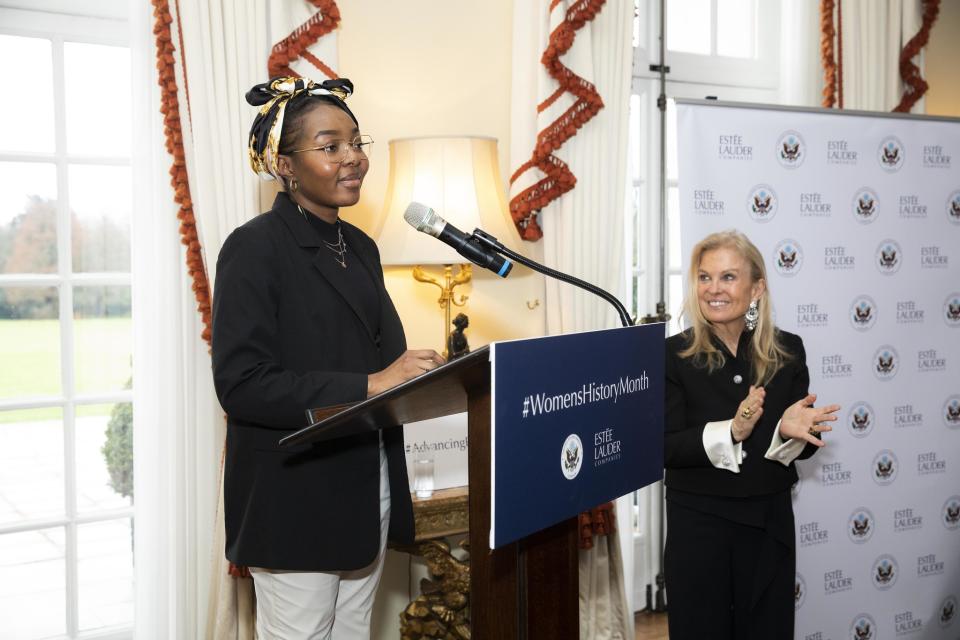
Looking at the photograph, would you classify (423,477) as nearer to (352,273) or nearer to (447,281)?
(447,281)

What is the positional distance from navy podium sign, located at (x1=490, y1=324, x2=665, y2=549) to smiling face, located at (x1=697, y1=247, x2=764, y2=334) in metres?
0.66

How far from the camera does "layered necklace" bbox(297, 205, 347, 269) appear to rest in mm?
1680

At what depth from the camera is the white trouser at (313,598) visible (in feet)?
5.25

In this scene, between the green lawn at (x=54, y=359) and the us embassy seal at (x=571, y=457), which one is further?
the green lawn at (x=54, y=359)

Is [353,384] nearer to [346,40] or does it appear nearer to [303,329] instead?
[303,329]

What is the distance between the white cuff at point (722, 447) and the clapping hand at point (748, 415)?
2 cm

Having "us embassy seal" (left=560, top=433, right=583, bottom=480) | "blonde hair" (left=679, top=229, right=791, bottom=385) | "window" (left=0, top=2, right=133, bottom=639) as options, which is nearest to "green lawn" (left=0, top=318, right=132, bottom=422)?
"window" (left=0, top=2, right=133, bottom=639)

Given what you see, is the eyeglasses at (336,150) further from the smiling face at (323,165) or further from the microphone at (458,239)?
the microphone at (458,239)

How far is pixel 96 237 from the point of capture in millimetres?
2508

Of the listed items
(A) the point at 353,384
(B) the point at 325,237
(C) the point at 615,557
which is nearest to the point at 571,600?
(A) the point at 353,384

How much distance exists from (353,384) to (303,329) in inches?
7.5

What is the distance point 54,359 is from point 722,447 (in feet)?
6.46

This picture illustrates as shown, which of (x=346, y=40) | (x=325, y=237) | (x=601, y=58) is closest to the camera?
(x=325, y=237)

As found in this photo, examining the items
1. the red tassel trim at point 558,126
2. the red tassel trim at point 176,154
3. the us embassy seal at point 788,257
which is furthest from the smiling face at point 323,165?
the us embassy seal at point 788,257
